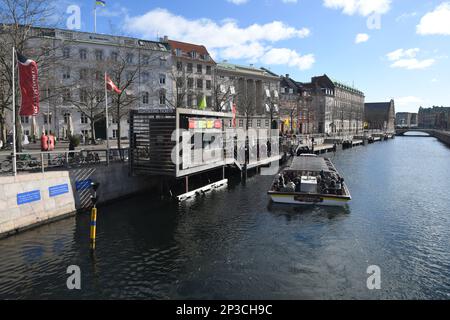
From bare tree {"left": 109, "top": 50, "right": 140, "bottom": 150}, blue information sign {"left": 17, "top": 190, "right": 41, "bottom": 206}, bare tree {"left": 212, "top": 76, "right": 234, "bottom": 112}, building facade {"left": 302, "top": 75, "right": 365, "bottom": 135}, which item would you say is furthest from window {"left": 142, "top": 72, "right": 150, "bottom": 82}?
building facade {"left": 302, "top": 75, "right": 365, "bottom": 135}

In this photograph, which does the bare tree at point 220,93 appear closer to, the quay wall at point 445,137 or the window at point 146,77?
the window at point 146,77

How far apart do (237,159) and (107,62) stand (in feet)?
79.8

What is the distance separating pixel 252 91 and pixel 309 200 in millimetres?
64536

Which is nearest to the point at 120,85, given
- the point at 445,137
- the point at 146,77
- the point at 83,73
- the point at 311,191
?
the point at 83,73

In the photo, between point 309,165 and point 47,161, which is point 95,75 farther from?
point 309,165

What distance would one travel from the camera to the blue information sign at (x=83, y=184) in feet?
78.6

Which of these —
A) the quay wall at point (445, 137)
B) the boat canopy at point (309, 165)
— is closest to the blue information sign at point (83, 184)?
the boat canopy at point (309, 165)

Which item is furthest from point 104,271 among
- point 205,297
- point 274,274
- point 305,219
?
point 305,219

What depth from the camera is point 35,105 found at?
20453 mm

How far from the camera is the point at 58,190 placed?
2228 cm

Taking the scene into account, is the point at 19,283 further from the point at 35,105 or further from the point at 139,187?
the point at 139,187

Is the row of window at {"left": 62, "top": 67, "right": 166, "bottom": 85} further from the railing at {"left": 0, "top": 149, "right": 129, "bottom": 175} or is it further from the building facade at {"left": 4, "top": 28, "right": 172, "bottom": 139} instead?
the railing at {"left": 0, "top": 149, "right": 129, "bottom": 175}

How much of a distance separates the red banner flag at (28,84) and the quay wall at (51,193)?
4006 millimetres

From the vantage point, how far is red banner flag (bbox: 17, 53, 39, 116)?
19641 mm
